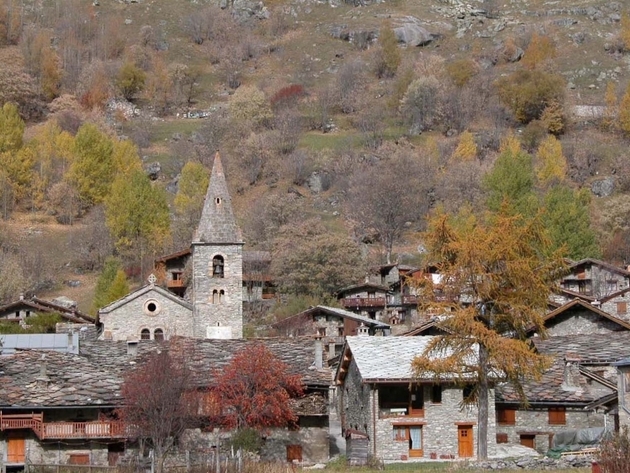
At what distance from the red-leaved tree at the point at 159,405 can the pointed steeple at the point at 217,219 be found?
26598 mm

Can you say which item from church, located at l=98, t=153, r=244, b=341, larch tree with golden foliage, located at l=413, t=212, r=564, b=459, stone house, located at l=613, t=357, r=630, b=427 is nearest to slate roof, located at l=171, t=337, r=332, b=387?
larch tree with golden foliage, located at l=413, t=212, r=564, b=459

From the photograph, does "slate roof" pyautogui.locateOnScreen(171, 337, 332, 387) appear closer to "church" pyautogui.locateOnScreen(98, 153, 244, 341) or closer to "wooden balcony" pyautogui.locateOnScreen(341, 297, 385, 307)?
"church" pyautogui.locateOnScreen(98, 153, 244, 341)

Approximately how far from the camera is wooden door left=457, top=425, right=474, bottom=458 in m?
44.7

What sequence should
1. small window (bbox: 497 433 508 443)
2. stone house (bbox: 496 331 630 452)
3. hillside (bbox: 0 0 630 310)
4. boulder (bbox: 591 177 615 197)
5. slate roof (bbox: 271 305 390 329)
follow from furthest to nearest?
boulder (bbox: 591 177 615 197)
hillside (bbox: 0 0 630 310)
slate roof (bbox: 271 305 390 329)
small window (bbox: 497 433 508 443)
stone house (bbox: 496 331 630 452)

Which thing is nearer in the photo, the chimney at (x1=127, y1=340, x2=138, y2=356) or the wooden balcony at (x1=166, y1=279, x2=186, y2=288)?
the chimney at (x1=127, y1=340, x2=138, y2=356)

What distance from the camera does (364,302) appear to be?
84438mm

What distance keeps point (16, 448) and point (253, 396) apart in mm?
8323

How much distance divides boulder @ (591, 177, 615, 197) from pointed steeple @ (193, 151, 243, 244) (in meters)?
58.4

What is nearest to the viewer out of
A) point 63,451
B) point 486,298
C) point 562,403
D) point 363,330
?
point 486,298

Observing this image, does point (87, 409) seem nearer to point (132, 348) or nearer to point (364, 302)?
point (132, 348)

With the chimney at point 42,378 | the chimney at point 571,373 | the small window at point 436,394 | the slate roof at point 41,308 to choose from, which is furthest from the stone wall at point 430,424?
the slate roof at point 41,308

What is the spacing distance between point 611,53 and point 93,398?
146m

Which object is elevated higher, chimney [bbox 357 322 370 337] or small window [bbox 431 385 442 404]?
chimney [bbox 357 322 370 337]

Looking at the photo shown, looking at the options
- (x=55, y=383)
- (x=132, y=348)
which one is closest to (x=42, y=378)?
(x=55, y=383)
